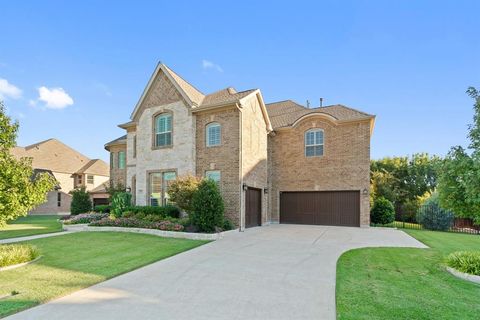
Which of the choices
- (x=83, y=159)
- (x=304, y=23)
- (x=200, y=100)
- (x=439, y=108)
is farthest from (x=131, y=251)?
(x=83, y=159)

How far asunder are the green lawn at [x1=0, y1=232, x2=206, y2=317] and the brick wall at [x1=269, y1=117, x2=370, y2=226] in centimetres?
973

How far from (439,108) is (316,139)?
686 cm

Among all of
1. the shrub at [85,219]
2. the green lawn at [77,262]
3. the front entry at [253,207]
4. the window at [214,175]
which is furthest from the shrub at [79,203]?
the front entry at [253,207]

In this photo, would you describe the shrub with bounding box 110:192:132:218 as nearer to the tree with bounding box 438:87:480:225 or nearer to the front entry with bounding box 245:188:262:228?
the front entry with bounding box 245:188:262:228

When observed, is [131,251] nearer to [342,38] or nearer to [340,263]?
[340,263]

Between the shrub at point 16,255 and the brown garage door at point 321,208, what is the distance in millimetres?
14589

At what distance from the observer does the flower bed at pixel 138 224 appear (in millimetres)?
12930

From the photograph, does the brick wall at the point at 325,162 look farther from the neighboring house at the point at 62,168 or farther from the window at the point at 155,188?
the neighboring house at the point at 62,168

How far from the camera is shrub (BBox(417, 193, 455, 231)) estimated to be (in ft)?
55.6

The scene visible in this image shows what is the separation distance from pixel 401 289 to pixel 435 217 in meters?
14.6

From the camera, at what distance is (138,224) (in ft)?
45.6

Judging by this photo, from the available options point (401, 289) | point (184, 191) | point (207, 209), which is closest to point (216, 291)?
point (401, 289)

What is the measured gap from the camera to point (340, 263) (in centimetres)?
779

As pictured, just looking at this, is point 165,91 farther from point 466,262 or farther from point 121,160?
point 466,262
